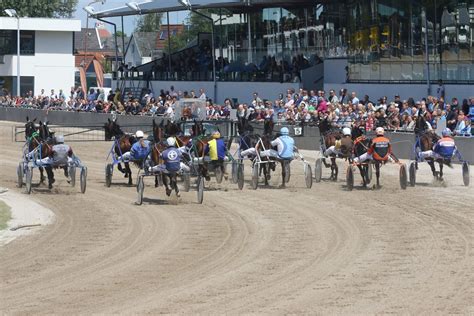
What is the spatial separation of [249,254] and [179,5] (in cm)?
3418

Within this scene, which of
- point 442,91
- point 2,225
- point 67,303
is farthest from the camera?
point 442,91

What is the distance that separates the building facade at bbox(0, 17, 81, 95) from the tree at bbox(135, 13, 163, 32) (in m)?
47.2

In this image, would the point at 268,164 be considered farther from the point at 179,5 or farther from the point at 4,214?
the point at 179,5

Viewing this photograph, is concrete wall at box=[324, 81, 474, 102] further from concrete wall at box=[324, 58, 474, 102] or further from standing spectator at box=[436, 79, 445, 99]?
standing spectator at box=[436, 79, 445, 99]

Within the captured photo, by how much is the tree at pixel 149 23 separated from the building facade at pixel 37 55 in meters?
47.2

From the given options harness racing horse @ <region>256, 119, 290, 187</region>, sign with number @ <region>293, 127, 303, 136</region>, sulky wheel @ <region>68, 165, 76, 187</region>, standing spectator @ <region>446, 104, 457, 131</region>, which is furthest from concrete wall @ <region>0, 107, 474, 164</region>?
sulky wheel @ <region>68, 165, 76, 187</region>

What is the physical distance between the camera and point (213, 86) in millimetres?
49469

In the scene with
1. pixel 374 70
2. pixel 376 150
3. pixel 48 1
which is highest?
pixel 48 1

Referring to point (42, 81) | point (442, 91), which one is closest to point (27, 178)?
point (442, 91)

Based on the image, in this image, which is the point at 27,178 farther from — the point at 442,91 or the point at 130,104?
the point at 130,104

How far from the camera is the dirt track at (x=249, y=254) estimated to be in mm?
13234

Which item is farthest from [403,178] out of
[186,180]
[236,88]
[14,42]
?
[14,42]

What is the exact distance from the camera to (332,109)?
1423 inches

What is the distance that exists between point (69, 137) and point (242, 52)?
10.4 m
